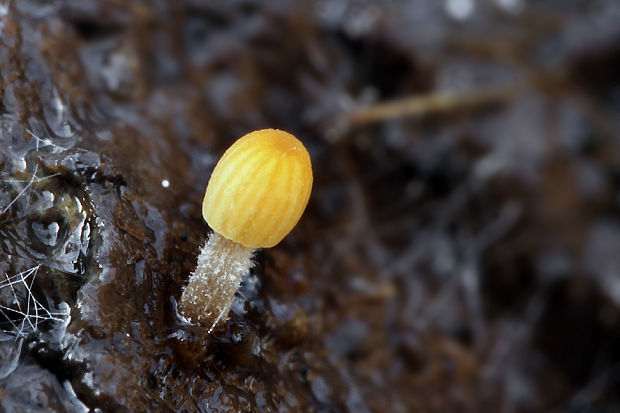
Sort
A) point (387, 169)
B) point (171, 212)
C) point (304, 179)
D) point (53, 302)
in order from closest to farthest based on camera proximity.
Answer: point (304, 179) → point (53, 302) → point (171, 212) → point (387, 169)

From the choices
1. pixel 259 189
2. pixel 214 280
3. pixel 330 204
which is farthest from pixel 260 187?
pixel 330 204

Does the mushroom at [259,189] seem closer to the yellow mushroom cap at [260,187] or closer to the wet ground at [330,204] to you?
the yellow mushroom cap at [260,187]

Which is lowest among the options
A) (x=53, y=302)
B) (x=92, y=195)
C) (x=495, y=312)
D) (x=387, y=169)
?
(x=53, y=302)

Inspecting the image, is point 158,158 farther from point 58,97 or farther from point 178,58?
point 178,58

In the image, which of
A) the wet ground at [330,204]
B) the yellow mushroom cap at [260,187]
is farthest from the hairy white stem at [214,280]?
the yellow mushroom cap at [260,187]

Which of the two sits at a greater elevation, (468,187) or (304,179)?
(468,187)

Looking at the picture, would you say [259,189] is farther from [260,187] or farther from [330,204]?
[330,204]

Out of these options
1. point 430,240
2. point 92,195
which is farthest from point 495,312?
point 92,195

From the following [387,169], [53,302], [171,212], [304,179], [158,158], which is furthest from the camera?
[387,169]
